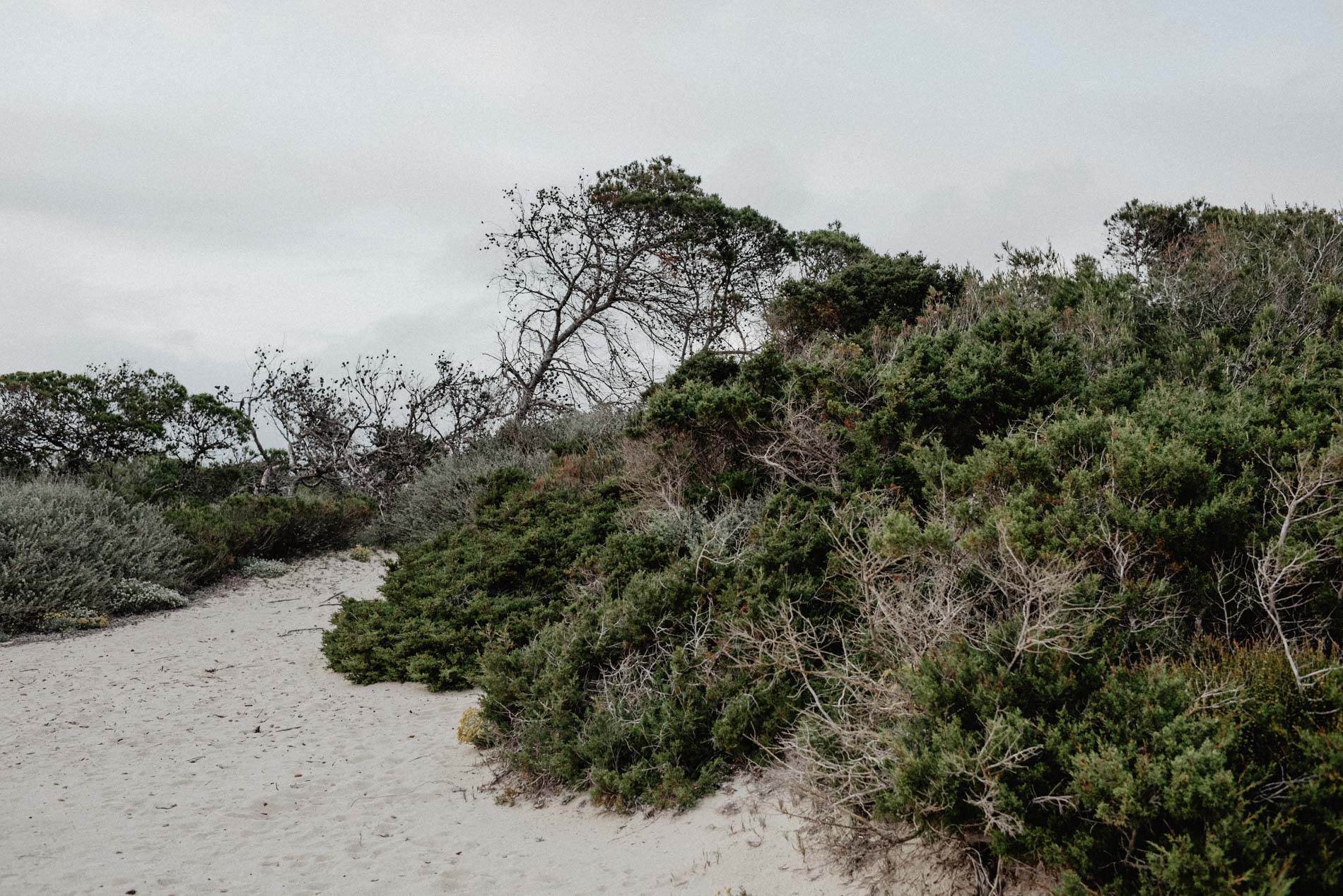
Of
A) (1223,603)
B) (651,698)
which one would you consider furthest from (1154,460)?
(651,698)

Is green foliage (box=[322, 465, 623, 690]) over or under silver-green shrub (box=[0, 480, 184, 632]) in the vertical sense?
under

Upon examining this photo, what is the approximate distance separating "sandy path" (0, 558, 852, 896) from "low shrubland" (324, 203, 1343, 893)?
14.7 inches

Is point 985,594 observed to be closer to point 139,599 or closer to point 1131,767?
point 1131,767

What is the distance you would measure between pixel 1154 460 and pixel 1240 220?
1005 cm

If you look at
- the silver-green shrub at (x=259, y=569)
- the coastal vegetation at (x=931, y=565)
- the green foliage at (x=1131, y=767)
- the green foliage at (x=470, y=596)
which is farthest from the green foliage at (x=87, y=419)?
the green foliage at (x=1131, y=767)

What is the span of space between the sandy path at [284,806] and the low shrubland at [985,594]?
1.22 ft

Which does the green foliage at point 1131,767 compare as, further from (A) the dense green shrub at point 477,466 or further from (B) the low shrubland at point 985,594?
(A) the dense green shrub at point 477,466

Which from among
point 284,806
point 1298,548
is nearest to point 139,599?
point 284,806

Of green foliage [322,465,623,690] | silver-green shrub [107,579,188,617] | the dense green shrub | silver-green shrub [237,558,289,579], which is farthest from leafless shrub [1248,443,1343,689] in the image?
silver-green shrub [237,558,289,579]

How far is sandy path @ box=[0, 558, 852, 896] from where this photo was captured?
4.20 meters

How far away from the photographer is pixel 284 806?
532 centimetres

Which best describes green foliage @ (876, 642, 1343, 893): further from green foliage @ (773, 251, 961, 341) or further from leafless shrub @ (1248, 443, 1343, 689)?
green foliage @ (773, 251, 961, 341)

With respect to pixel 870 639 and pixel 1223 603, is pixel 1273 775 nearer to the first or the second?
pixel 1223 603

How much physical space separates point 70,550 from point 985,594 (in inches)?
453
